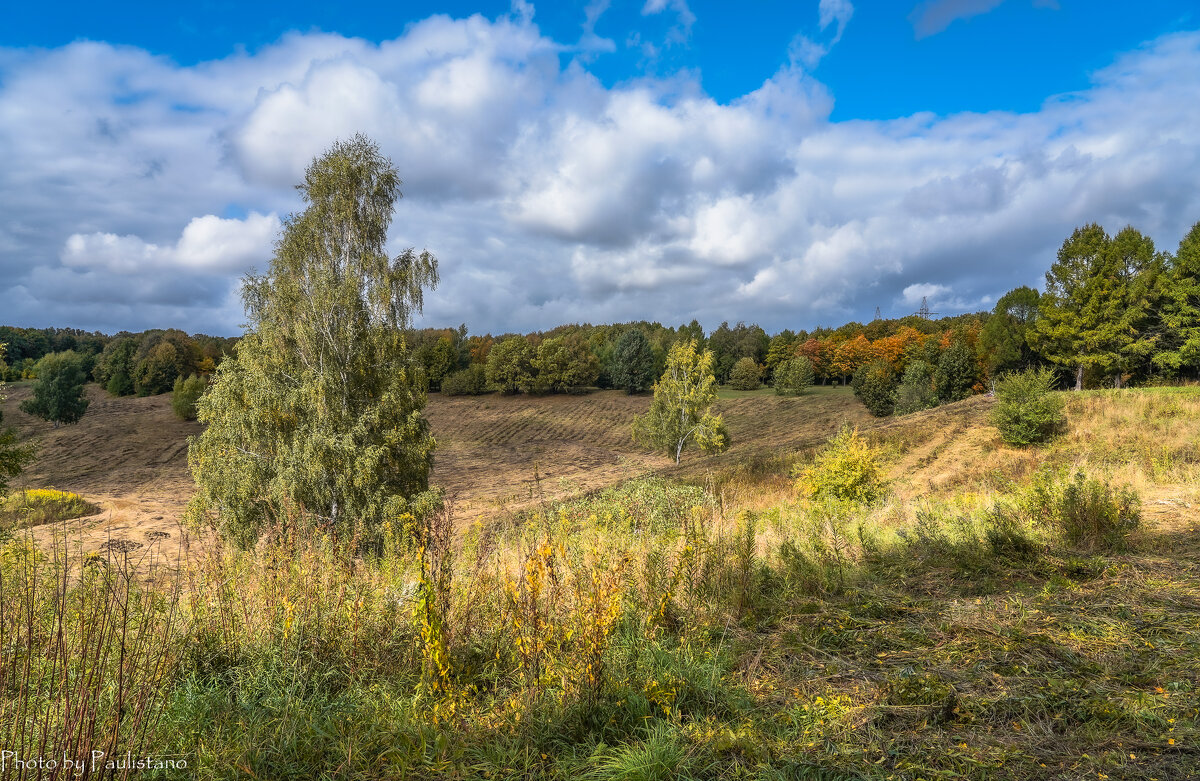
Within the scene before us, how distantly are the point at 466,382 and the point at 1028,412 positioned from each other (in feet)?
219

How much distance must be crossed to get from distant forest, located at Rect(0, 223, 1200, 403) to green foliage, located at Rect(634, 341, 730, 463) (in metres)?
21.2

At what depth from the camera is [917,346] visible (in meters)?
67.5

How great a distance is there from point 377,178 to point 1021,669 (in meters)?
19.8

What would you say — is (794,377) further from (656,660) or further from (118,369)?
(118,369)

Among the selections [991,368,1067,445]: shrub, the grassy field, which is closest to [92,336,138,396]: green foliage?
the grassy field

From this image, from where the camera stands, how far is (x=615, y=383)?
80.2 m

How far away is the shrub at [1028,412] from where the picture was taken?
71.0 feet

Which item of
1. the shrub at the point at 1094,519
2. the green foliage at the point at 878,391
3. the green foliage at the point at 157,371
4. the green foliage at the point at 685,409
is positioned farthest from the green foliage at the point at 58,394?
the green foliage at the point at 878,391

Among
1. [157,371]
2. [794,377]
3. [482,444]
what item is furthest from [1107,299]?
[157,371]

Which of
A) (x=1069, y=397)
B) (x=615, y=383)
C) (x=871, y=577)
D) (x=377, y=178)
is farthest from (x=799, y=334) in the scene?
(x=871, y=577)

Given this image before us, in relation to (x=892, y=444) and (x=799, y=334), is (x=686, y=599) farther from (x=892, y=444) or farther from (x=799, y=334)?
(x=799, y=334)

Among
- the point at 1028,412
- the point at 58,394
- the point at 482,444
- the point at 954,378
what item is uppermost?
the point at 954,378

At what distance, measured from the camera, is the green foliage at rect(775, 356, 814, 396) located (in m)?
69.8

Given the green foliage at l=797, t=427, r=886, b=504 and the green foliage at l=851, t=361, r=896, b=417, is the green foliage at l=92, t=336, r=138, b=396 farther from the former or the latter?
the green foliage at l=797, t=427, r=886, b=504
